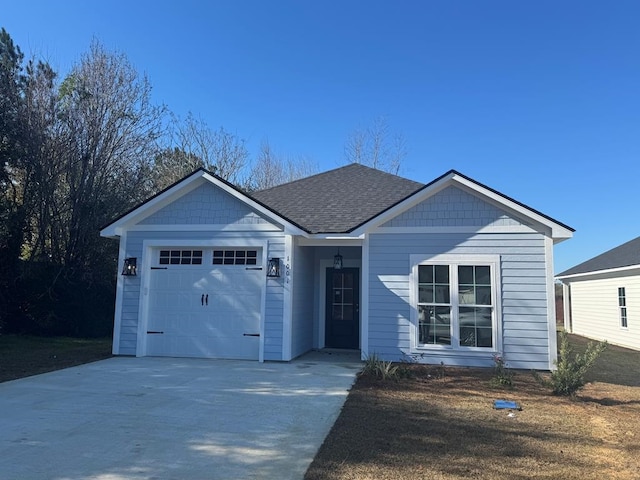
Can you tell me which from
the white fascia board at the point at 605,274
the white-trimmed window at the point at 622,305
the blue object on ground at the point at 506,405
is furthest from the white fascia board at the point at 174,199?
the white-trimmed window at the point at 622,305

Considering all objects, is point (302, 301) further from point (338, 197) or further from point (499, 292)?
point (499, 292)

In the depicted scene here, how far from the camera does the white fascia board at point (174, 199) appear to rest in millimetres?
9378

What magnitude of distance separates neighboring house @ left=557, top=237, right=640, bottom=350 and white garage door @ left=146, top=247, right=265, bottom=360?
12042 mm

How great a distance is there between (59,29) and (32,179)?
177 inches

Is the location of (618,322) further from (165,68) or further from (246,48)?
(165,68)

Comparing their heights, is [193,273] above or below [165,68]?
below

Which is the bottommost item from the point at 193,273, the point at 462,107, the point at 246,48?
the point at 193,273

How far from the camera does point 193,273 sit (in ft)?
31.9

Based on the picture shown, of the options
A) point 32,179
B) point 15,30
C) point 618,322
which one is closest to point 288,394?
point 32,179

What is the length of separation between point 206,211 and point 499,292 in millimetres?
6481

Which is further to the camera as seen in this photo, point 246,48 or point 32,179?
point 246,48

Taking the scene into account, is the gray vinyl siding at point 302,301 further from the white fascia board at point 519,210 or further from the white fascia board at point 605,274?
the white fascia board at point 605,274

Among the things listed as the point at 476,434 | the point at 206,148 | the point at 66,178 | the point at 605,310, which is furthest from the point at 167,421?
the point at 206,148

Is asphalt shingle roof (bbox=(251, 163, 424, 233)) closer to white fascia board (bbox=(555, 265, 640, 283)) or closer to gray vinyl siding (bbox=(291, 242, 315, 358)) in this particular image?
gray vinyl siding (bbox=(291, 242, 315, 358))
